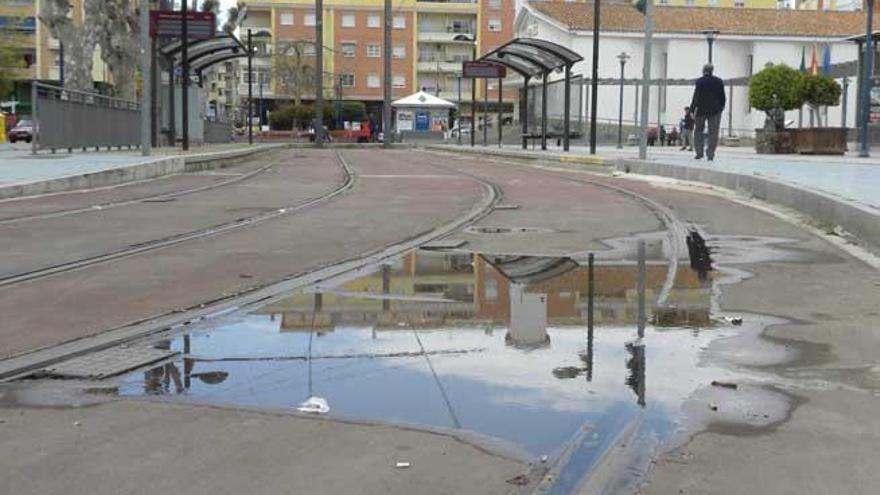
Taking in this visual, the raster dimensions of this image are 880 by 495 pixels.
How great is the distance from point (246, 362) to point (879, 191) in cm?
1074

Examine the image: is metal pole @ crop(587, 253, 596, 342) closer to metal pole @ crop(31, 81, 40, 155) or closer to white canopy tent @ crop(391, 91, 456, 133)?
metal pole @ crop(31, 81, 40, 155)

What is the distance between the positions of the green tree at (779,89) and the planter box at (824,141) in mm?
1722

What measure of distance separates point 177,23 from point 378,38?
72588mm

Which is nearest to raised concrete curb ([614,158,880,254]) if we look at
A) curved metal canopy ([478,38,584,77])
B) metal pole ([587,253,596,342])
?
metal pole ([587,253,596,342])

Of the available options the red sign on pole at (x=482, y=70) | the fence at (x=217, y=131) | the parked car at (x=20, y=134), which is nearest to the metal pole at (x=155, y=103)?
the fence at (x=217, y=131)

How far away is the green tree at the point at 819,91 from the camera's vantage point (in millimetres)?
28234

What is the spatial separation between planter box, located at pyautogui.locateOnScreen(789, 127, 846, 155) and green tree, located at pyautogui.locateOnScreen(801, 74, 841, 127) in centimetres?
127

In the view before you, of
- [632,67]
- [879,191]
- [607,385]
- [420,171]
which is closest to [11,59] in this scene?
[632,67]

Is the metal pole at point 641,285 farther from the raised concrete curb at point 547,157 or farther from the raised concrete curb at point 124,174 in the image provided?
the raised concrete curb at point 547,157

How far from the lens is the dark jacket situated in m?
21.2

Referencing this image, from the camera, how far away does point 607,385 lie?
519cm

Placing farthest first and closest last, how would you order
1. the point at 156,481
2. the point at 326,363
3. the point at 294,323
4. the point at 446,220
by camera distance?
the point at 446,220, the point at 294,323, the point at 326,363, the point at 156,481

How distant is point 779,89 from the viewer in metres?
→ 29.0

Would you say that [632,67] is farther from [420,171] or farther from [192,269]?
[192,269]
